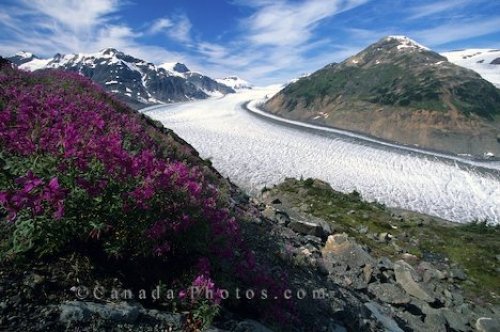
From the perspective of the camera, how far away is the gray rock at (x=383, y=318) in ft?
30.7

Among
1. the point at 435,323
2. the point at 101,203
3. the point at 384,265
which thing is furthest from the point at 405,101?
the point at 101,203

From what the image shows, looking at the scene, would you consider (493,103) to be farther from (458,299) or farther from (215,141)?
(458,299)

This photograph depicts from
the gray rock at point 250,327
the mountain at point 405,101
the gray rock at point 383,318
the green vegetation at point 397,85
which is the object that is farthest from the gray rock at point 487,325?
the green vegetation at point 397,85

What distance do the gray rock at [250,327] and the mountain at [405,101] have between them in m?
78.2

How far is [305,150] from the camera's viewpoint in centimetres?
5962

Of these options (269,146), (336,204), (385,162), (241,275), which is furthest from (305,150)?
(241,275)

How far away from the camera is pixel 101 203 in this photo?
16.4 feet

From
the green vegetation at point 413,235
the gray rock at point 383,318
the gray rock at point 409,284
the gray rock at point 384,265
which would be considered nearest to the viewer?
the gray rock at point 383,318

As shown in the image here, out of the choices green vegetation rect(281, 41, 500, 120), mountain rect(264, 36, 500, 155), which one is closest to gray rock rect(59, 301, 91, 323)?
mountain rect(264, 36, 500, 155)

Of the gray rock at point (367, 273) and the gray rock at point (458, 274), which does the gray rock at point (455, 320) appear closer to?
the gray rock at point (367, 273)

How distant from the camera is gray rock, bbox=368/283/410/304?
38.1ft

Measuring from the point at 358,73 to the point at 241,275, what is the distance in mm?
144320

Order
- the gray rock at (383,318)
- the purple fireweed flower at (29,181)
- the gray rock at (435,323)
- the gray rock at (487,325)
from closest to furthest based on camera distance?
the purple fireweed flower at (29,181)
the gray rock at (383,318)
the gray rock at (435,323)
the gray rock at (487,325)

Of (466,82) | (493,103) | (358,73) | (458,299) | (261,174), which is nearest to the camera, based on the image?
(458,299)
